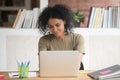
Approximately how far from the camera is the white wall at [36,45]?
12.0 feet

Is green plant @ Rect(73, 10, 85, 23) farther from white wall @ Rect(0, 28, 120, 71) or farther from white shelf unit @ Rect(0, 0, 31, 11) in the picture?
white shelf unit @ Rect(0, 0, 31, 11)

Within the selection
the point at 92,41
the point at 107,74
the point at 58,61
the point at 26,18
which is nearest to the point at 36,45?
the point at 26,18

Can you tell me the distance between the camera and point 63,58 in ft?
7.29

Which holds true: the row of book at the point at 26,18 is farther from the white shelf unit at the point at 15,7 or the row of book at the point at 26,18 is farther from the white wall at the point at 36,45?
the white shelf unit at the point at 15,7

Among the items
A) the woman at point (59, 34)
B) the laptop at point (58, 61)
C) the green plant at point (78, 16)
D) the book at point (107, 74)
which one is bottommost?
the book at point (107, 74)

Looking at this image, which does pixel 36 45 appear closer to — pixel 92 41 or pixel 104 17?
pixel 92 41

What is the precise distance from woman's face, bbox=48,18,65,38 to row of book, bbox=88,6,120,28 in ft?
2.95

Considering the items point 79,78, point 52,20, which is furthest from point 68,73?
point 52,20

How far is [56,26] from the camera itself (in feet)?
9.34

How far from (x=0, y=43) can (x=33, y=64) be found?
0.55 m

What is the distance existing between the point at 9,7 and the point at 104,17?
1385 mm

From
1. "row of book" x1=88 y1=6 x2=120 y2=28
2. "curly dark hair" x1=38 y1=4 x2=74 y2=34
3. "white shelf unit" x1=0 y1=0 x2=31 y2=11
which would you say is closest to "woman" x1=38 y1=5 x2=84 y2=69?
"curly dark hair" x1=38 y1=4 x2=74 y2=34

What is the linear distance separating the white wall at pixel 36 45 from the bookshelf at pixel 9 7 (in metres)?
0.32

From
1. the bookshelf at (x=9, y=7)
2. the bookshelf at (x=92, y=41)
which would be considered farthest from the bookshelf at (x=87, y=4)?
the bookshelf at (x=9, y=7)
